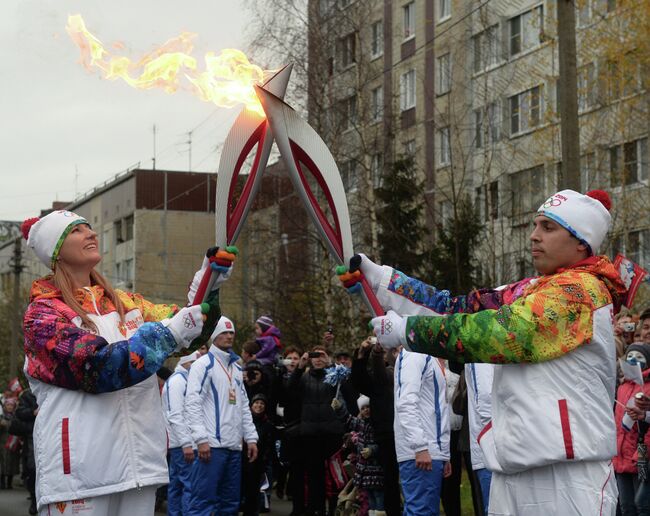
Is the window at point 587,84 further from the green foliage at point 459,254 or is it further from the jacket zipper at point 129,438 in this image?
the jacket zipper at point 129,438

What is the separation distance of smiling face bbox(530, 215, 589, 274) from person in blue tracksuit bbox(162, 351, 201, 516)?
5.45 metres

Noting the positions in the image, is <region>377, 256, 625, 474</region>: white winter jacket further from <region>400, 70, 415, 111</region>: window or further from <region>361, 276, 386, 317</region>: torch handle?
<region>400, 70, 415, 111</region>: window

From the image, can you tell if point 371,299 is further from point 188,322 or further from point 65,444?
point 65,444

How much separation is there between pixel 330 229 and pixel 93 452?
1.56 metres

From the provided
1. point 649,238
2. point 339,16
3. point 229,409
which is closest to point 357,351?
point 229,409

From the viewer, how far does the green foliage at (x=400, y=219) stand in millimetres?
23078

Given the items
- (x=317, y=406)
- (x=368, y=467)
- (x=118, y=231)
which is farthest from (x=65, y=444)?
(x=118, y=231)

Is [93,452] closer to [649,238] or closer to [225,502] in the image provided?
[225,502]

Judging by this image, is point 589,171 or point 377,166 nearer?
point 589,171

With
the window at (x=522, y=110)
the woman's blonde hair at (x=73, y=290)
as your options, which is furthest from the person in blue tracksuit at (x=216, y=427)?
the window at (x=522, y=110)

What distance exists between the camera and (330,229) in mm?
5711

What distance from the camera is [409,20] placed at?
32469 millimetres

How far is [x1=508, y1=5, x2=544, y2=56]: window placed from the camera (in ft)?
89.4

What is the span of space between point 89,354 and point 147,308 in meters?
0.68
